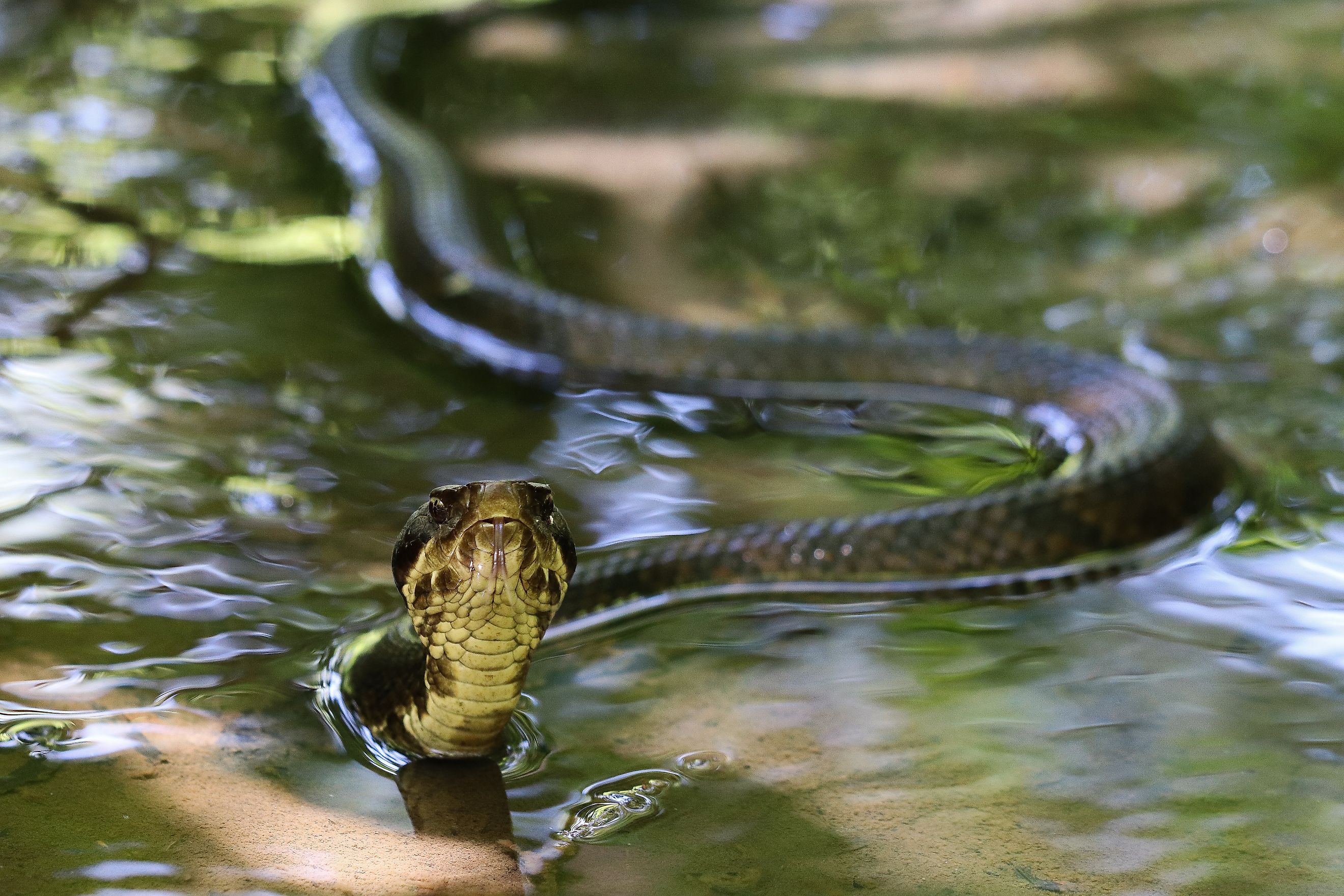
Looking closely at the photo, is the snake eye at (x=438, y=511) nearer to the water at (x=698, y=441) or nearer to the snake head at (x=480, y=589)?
the snake head at (x=480, y=589)

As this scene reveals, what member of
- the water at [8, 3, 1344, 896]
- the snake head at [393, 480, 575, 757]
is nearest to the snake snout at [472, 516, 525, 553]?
the snake head at [393, 480, 575, 757]

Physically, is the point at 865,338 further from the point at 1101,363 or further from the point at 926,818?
the point at 926,818

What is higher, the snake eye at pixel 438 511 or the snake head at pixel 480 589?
the snake eye at pixel 438 511

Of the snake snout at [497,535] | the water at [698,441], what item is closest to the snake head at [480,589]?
the snake snout at [497,535]

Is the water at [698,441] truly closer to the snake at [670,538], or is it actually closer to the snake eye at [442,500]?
the snake at [670,538]

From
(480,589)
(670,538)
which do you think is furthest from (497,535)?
(670,538)

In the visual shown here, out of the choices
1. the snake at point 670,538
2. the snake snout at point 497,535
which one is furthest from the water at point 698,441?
the snake snout at point 497,535
